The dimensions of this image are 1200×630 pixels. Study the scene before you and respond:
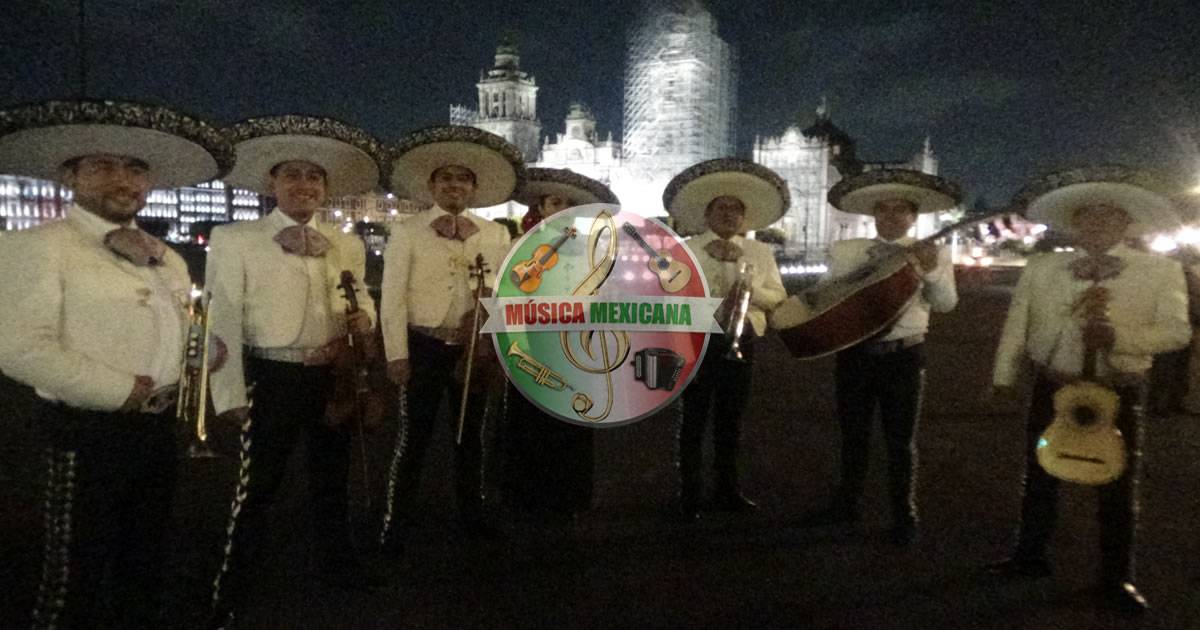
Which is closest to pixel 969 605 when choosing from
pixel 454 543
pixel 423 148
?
pixel 454 543

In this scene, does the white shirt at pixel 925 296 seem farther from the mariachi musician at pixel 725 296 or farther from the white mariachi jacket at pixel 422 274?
the white mariachi jacket at pixel 422 274

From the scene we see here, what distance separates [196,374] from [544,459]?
212cm

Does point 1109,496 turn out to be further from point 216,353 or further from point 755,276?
point 216,353

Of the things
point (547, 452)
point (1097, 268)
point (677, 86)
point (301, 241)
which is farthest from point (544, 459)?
point (677, 86)

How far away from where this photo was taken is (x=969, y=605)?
11.3 ft

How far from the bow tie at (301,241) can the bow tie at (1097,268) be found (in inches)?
140

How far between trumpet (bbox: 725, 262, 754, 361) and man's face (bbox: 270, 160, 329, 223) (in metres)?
2.29

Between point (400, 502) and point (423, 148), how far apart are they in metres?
1.93

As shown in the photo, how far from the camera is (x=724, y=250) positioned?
173 inches

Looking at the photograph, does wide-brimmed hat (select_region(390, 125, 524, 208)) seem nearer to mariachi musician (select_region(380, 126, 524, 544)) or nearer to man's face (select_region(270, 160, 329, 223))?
mariachi musician (select_region(380, 126, 524, 544))

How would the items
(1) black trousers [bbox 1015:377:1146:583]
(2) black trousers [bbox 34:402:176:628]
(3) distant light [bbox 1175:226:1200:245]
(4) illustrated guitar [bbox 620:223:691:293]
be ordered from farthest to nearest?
(3) distant light [bbox 1175:226:1200:245] < (4) illustrated guitar [bbox 620:223:691:293] < (1) black trousers [bbox 1015:377:1146:583] < (2) black trousers [bbox 34:402:176:628]

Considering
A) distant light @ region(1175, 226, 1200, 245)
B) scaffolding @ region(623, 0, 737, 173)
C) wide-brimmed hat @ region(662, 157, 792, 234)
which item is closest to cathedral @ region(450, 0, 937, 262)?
scaffolding @ region(623, 0, 737, 173)

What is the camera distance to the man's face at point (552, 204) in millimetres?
4520

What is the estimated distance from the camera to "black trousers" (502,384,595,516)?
4.38m
